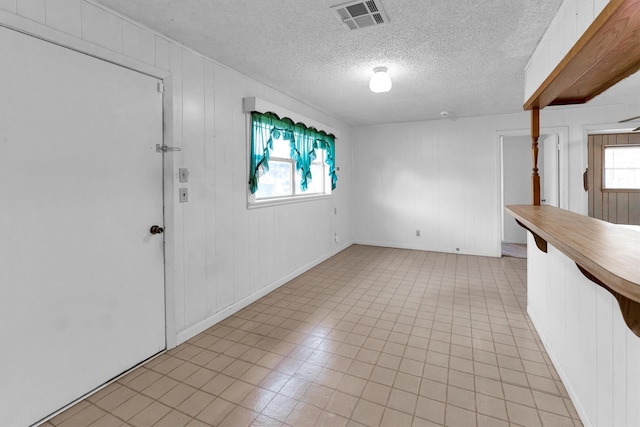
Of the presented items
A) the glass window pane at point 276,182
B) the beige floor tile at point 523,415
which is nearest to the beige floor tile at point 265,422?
the beige floor tile at point 523,415

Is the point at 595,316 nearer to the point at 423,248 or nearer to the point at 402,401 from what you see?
the point at 402,401

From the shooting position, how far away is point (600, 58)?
5.35 ft

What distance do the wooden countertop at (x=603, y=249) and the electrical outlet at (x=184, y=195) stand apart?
8.06 feet

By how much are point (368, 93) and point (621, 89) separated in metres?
3.08

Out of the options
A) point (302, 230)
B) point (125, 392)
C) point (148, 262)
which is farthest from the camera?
point (302, 230)

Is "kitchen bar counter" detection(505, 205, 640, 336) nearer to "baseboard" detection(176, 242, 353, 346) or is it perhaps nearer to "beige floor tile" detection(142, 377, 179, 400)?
"beige floor tile" detection(142, 377, 179, 400)

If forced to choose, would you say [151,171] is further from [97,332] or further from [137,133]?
[97,332]

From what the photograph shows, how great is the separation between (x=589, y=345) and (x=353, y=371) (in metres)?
1.35

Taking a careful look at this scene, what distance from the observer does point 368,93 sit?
13.5 ft

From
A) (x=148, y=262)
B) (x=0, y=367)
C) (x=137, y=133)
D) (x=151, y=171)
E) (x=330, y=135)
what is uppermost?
(x=330, y=135)

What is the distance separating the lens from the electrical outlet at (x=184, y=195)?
2.57 m

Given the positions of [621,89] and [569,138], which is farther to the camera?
[569,138]

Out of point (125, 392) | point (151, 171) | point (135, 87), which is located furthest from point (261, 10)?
point (125, 392)

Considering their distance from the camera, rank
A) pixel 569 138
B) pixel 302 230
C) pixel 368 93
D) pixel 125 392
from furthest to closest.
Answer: pixel 569 138
pixel 302 230
pixel 368 93
pixel 125 392
